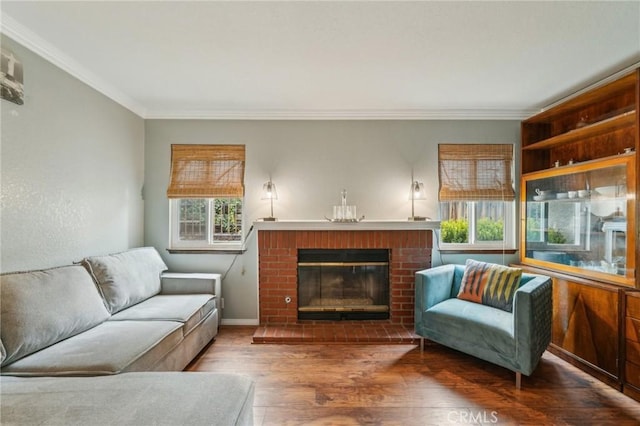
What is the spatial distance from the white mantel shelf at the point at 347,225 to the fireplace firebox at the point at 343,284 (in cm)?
29

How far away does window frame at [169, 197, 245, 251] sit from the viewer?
10.8 ft

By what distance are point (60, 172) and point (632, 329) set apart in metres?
4.39

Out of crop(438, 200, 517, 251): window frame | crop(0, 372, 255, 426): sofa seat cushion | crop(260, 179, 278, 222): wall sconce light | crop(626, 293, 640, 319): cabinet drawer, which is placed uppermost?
crop(260, 179, 278, 222): wall sconce light

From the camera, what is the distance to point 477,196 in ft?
10.7

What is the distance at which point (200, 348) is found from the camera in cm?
251

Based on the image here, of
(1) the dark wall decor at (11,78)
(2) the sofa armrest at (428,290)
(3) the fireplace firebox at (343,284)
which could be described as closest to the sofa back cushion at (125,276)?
(1) the dark wall decor at (11,78)

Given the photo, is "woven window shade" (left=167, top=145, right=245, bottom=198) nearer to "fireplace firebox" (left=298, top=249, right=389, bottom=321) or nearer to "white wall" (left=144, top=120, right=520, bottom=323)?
"white wall" (left=144, top=120, right=520, bottom=323)

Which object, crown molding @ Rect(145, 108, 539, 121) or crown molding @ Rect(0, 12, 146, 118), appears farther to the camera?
crown molding @ Rect(145, 108, 539, 121)

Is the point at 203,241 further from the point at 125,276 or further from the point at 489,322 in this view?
the point at 489,322

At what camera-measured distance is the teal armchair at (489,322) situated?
6.72ft

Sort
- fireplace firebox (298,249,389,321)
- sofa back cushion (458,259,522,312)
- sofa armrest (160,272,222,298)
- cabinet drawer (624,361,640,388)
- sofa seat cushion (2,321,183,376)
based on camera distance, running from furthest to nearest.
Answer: fireplace firebox (298,249,389,321)
sofa armrest (160,272,222,298)
sofa back cushion (458,259,522,312)
cabinet drawer (624,361,640,388)
sofa seat cushion (2,321,183,376)

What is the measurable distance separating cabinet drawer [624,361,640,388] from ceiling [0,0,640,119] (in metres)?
2.27

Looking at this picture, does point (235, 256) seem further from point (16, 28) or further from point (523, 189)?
point (523, 189)

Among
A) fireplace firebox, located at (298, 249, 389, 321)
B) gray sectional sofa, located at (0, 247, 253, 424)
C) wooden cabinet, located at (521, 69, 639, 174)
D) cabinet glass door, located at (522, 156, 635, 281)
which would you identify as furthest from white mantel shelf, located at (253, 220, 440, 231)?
wooden cabinet, located at (521, 69, 639, 174)
